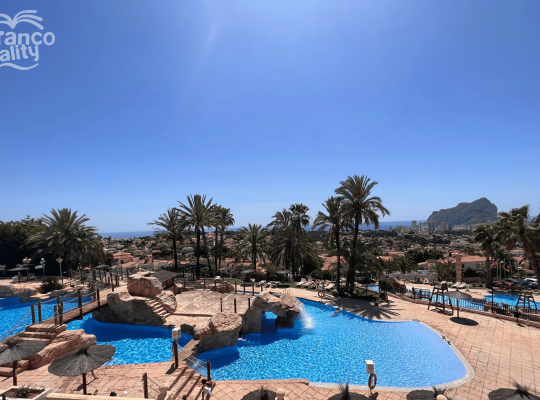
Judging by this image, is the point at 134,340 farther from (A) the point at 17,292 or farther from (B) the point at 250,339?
(A) the point at 17,292

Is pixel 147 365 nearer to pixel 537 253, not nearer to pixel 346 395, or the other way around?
pixel 346 395

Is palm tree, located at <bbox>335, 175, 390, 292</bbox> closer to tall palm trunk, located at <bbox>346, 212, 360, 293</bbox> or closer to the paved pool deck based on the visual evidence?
tall palm trunk, located at <bbox>346, 212, 360, 293</bbox>

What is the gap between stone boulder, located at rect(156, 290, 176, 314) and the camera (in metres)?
19.2

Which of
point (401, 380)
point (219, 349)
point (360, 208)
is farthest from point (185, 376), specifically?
point (360, 208)

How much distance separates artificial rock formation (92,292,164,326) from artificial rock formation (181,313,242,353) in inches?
159

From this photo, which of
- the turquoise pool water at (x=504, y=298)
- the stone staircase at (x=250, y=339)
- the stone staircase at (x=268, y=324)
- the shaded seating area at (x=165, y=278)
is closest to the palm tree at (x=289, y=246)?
the stone staircase at (x=268, y=324)

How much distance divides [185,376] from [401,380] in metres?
9.86

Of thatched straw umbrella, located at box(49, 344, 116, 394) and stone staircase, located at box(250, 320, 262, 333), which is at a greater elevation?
thatched straw umbrella, located at box(49, 344, 116, 394)

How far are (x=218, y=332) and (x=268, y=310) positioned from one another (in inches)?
192

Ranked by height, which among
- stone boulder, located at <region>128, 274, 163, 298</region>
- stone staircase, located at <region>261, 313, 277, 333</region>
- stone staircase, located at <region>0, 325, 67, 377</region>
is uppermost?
stone boulder, located at <region>128, 274, 163, 298</region>

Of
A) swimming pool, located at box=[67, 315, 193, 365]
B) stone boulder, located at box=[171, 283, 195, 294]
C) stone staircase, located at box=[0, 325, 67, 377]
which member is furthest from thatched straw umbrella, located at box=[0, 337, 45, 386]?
stone boulder, located at box=[171, 283, 195, 294]

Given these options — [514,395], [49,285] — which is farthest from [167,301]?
[514,395]

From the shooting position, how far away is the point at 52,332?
1406 centimetres

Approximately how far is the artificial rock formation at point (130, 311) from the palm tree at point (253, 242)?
56.7 feet
